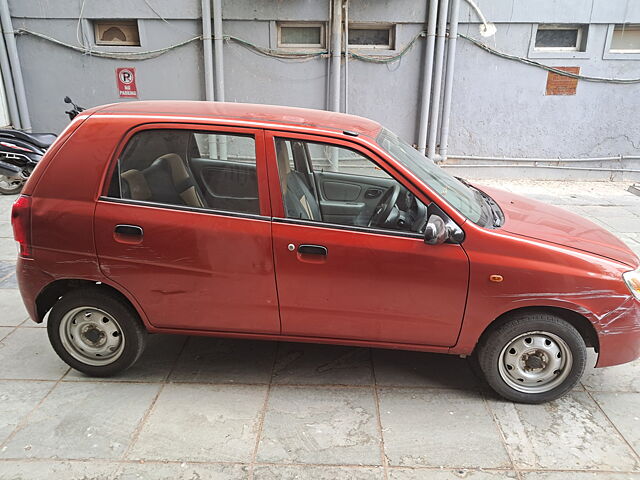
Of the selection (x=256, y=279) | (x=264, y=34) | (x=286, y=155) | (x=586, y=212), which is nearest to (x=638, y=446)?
(x=256, y=279)

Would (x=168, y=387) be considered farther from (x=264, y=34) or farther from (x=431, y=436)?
(x=264, y=34)

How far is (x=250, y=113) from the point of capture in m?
3.28

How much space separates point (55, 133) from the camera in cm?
974

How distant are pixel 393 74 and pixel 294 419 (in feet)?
25.5

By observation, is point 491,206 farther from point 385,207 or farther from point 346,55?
point 346,55

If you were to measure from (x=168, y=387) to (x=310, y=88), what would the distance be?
723 centimetres

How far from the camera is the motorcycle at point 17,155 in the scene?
329 inches

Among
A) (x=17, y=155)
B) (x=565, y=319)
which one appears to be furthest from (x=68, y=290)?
(x=17, y=155)

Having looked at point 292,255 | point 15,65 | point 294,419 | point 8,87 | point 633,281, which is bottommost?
point 294,419

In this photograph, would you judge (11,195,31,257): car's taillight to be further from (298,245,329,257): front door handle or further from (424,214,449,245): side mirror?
(424,214,449,245): side mirror

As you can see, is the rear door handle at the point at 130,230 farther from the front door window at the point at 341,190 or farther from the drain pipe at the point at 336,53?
the drain pipe at the point at 336,53

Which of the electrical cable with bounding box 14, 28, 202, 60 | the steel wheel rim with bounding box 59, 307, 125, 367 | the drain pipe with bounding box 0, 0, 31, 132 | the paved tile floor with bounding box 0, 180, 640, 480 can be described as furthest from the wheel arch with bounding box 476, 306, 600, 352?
A: the drain pipe with bounding box 0, 0, 31, 132

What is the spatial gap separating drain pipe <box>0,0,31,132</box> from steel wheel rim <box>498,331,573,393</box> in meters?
9.89

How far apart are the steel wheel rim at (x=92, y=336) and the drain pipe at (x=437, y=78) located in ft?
25.1
